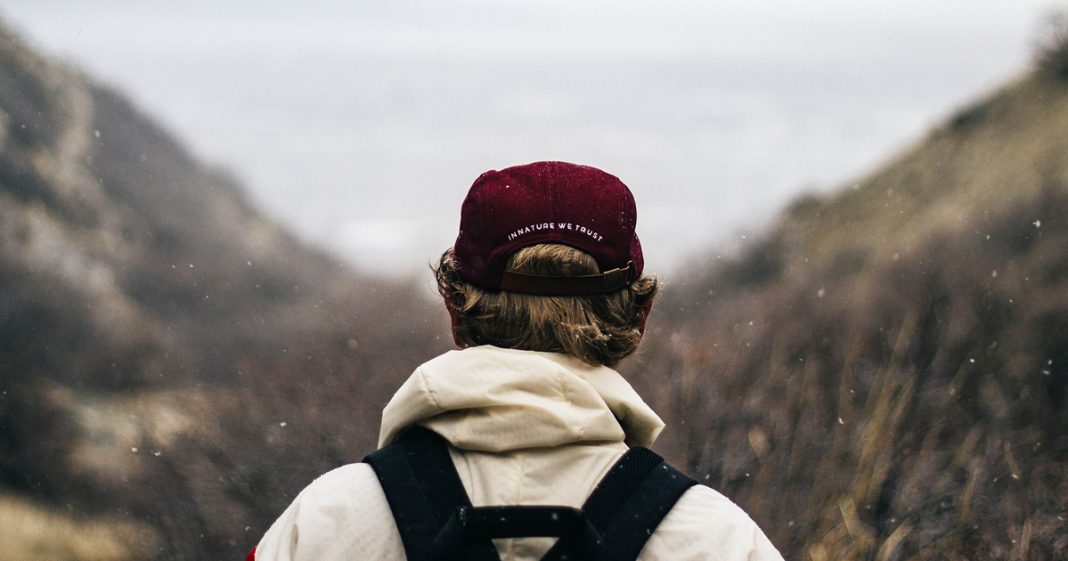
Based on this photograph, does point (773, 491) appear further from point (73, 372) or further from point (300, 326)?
point (73, 372)

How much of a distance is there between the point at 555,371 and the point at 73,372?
66.2 feet

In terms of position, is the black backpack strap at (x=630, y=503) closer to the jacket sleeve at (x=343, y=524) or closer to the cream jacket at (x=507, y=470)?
the cream jacket at (x=507, y=470)

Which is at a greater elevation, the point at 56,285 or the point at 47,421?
the point at 56,285

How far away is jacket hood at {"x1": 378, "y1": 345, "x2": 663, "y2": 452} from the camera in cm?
143

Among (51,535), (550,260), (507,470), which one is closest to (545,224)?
(550,260)

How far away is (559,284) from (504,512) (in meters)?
0.36

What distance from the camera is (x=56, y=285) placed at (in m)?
22.1

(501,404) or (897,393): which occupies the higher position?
(501,404)

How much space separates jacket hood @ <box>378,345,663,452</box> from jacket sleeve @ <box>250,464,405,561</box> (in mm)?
99

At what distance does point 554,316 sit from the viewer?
1.53m

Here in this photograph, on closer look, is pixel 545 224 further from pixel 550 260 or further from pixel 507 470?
pixel 507 470

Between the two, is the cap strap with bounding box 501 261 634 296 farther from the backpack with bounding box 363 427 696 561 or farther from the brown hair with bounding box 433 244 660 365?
the backpack with bounding box 363 427 696 561

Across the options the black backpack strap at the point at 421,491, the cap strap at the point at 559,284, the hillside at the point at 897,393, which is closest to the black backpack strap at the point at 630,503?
the black backpack strap at the point at 421,491

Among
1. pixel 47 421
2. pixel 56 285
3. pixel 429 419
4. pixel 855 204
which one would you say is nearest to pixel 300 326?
pixel 47 421
